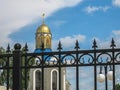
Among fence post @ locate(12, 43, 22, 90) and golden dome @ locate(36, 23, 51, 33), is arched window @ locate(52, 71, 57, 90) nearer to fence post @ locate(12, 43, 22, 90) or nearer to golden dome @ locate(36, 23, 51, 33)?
golden dome @ locate(36, 23, 51, 33)

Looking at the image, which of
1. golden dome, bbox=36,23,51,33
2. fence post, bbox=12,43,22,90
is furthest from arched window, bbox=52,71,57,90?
fence post, bbox=12,43,22,90

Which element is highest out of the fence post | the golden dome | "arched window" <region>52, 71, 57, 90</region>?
the golden dome

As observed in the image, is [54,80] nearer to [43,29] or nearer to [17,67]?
[43,29]

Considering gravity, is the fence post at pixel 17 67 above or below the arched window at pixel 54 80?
above

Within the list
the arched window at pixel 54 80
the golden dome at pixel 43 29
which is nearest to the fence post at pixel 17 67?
the arched window at pixel 54 80

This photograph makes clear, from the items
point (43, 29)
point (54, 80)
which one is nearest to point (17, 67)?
point (54, 80)

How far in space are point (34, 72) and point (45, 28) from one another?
28.2ft

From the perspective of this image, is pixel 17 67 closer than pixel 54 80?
Yes

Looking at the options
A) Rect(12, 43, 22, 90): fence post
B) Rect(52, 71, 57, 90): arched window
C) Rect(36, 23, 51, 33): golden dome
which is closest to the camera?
Rect(12, 43, 22, 90): fence post

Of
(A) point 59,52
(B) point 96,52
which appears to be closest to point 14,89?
(A) point 59,52

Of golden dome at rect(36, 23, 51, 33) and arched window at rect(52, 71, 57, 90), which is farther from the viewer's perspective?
golden dome at rect(36, 23, 51, 33)

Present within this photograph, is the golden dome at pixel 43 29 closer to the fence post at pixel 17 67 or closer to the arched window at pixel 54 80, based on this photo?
the arched window at pixel 54 80

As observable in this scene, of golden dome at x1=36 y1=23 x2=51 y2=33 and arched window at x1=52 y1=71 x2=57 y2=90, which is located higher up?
golden dome at x1=36 y1=23 x2=51 y2=33

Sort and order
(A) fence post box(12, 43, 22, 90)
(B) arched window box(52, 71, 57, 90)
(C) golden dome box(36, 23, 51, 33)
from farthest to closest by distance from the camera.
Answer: (C) golden dome box(36, 23, 51, 33)
(B) arched window box(52, 71, 57, 90)
(A) fence post box(12, 43, 22, 90)
